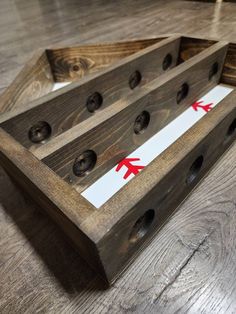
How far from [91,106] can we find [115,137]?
22 cm

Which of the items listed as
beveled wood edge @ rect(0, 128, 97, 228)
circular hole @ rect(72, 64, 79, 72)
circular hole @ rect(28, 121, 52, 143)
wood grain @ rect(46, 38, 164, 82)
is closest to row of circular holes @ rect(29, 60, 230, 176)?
circular hole @ rect(28, 121, 52, 143)

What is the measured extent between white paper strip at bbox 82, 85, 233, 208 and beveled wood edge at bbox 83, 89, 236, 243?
0.18m

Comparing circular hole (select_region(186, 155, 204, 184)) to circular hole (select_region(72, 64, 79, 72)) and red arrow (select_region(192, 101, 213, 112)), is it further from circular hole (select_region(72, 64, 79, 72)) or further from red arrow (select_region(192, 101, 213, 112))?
circular hole (select_region(72, 64, 79, 72))

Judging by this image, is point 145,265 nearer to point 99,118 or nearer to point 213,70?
point 99,118

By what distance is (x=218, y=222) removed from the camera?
0.51 m

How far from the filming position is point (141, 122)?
0.68m

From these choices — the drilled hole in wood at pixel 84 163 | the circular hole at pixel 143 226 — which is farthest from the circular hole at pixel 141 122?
the circular hole at pixel 143 226

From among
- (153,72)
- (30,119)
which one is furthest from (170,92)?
(30,119)

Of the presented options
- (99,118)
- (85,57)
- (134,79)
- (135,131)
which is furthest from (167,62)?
(99,118)

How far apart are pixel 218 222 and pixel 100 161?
0.28 meters

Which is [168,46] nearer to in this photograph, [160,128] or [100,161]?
[160,128]

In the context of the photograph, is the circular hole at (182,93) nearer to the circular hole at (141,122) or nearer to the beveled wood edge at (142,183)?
the circular hole at (141,122)

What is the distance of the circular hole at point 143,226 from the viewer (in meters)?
0.44

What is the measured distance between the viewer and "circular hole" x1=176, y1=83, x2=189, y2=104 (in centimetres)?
76
